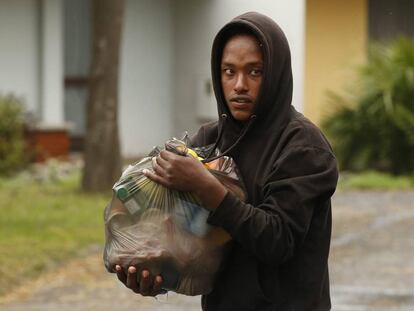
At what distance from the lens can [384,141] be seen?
1591 centimetres

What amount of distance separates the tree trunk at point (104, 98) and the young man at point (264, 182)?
32.5 feet

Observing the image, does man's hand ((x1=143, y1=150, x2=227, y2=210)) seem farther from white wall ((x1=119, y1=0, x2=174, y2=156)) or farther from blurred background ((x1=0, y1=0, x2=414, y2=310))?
white wall ((x1=119, y1=0, x2=174, y2=156))

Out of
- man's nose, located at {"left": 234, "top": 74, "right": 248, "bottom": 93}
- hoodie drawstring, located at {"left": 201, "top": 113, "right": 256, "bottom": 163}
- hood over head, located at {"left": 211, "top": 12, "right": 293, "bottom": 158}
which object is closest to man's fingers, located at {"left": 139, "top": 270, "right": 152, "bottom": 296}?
hoodie drawstring, located at {"left": 201, "top": 113, "right": 256, "bottom": 163}

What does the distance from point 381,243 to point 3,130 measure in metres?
6.78

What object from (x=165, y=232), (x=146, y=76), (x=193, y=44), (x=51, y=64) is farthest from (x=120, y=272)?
(x=193, y=44)

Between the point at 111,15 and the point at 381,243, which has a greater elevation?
the point at 111,15

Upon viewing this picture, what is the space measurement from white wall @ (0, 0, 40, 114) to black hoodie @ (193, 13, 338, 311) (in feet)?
45.9

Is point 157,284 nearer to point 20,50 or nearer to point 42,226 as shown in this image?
point 42,226

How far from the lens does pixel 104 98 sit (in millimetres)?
13438

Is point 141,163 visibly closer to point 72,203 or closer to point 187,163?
point 187,163

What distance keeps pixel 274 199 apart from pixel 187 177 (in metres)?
0.25

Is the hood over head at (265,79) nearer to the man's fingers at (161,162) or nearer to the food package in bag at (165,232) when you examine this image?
the food package in bag at (165,232)

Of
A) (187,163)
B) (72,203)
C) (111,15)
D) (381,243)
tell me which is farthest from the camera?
(111,15)

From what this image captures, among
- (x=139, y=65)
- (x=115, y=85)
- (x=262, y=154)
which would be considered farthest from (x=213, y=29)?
(x=262, y=154)
